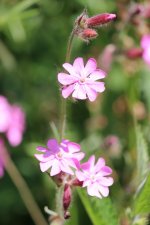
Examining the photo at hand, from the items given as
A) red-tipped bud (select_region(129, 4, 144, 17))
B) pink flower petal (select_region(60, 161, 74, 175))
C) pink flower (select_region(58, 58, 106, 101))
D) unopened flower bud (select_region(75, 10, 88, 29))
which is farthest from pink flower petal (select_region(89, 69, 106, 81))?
red-tipped bud (select_region(129, 4, 144, 17))

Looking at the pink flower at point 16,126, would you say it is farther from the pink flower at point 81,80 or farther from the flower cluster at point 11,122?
the pink flower at point 81,80

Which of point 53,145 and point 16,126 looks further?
point 16,126

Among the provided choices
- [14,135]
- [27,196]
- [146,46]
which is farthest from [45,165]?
[146,46]

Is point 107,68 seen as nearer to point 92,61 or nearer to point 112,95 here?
point 112,95

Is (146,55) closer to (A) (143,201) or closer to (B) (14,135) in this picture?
(B) (14,135)

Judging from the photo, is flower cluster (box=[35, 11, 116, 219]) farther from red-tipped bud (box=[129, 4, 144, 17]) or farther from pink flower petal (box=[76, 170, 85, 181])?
red-tipped bud (box=[129, 4, 144, 17])

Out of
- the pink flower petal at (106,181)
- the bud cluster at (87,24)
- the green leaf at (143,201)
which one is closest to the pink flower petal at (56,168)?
the pink flower petal at (106,181)
